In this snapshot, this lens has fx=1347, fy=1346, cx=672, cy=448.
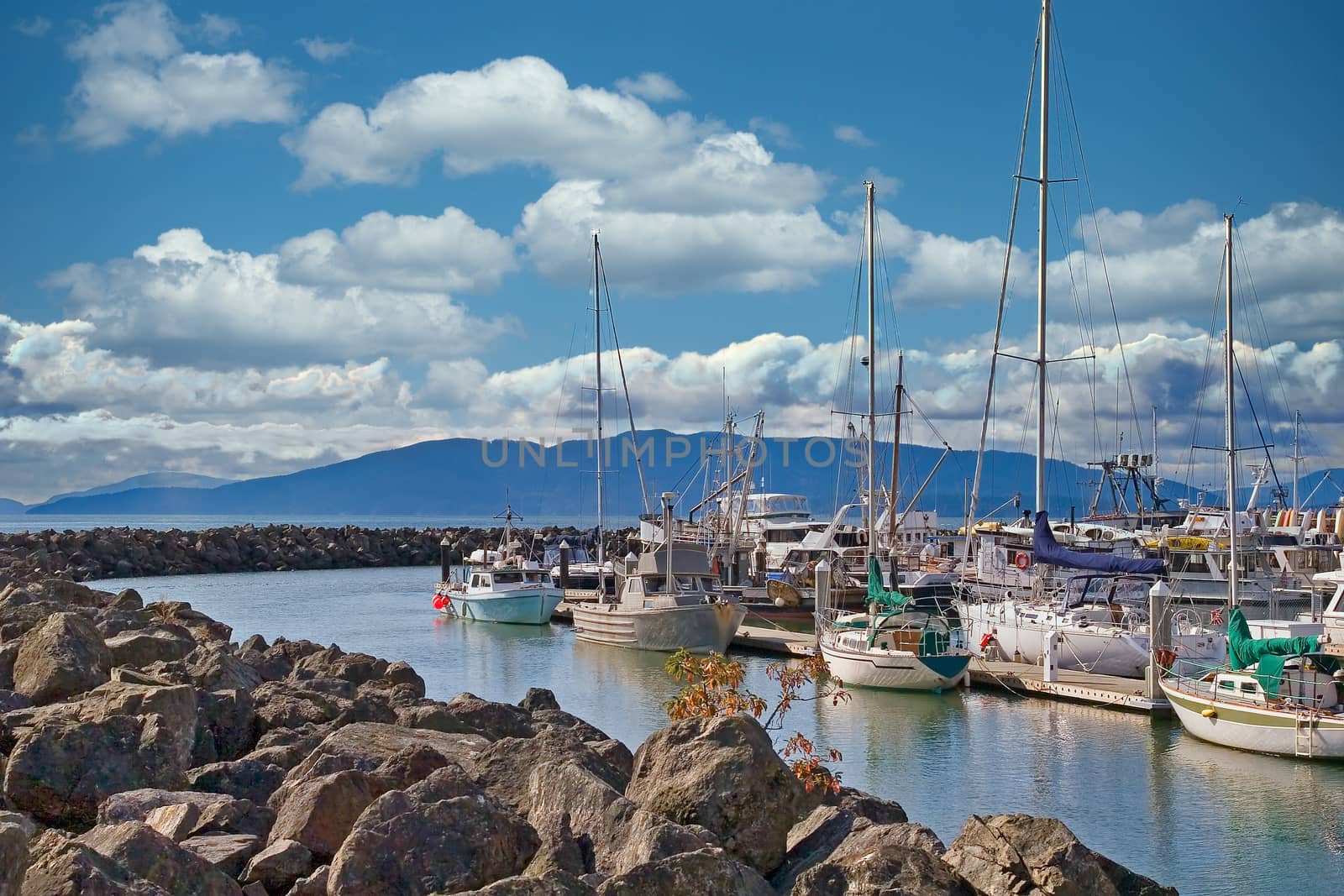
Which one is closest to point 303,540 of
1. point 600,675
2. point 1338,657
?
point 600,675

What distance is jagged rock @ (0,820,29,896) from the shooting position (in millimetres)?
7113

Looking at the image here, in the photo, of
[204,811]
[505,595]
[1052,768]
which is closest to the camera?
[204,811]

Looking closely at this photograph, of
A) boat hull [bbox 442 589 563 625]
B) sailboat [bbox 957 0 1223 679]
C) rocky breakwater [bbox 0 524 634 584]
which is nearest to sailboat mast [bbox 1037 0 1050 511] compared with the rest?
sailboat [bbox 957 0 1223 679]

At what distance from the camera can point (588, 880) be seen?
8516 millimetres

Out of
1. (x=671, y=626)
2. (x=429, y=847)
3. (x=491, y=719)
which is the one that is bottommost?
(x=671, y=626)

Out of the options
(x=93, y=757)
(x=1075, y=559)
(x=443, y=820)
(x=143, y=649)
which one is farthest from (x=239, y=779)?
(x=1075, y=559)

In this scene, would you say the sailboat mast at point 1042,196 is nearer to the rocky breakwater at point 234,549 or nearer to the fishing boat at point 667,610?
the fishing boat at point 667,610

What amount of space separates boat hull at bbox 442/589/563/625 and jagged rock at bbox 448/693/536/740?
3743 cm

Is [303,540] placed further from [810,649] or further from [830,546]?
[810,649]

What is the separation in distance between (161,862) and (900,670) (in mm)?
26536

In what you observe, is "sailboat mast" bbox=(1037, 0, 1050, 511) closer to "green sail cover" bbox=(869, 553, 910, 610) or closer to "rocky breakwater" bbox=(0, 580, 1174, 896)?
"green sail cover" bbox=(869, 553, 910, 610)

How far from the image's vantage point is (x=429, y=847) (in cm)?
921

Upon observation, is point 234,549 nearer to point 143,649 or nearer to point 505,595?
point 505,595

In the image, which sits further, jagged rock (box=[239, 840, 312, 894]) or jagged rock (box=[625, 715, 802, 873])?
jagged rock (box=[625, 715, 802, 873])
